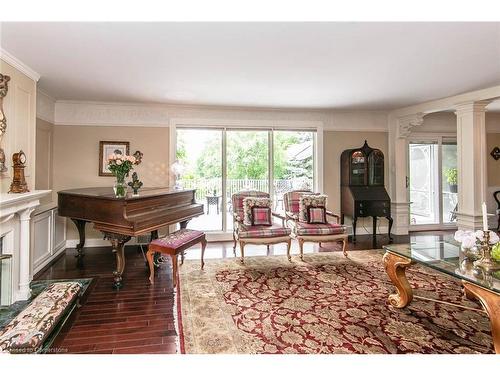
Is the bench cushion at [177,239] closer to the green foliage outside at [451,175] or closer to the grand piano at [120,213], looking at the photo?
the grand piano at [120,213]

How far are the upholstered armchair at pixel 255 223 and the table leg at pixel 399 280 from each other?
59.5 inches

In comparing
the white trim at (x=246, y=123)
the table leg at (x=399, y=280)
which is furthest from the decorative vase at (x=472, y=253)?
the white trim at (x=246, y=123)

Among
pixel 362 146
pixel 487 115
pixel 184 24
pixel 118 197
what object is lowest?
pixel 118 197

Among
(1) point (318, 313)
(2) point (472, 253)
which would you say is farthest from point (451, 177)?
(1) point (318, 313)

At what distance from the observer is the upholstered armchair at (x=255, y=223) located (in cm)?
376

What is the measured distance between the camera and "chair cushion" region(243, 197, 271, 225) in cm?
415

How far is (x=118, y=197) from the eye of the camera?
2986 mm

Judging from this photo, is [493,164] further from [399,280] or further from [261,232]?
[261,232]

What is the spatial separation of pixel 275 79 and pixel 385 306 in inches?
110

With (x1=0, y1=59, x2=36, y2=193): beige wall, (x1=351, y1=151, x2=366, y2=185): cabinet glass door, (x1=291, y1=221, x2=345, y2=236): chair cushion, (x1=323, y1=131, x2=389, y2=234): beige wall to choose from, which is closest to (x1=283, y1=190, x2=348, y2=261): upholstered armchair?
(x1=291, y1=221, x2=345, y2=236): chair cushion

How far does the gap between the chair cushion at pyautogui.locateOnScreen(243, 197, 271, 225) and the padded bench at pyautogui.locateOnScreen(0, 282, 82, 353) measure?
2.26m
